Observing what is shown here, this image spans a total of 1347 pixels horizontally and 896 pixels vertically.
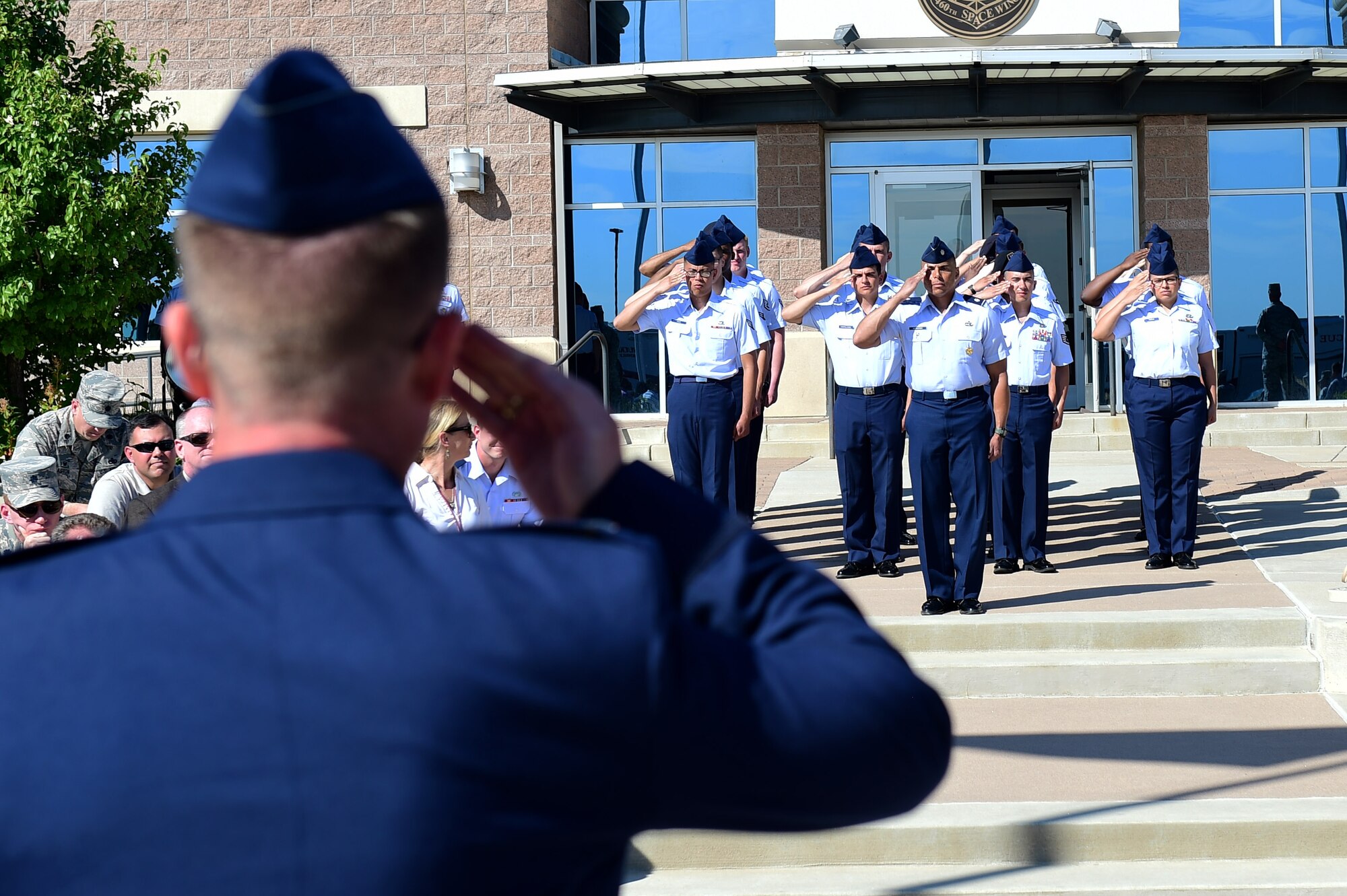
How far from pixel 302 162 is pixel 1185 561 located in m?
8.38

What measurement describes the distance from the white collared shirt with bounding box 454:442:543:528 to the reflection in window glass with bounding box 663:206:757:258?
9.90 meters

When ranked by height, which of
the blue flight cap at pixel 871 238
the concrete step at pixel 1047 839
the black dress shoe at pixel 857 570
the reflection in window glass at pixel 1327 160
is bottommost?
the concrete step at pixel 1047 839

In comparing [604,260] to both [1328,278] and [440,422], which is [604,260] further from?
[440,422]

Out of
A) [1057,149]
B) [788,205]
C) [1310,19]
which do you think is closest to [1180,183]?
[1057,149]

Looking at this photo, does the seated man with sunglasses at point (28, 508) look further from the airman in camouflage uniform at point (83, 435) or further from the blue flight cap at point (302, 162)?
the blue flight cap at point (302, 162)

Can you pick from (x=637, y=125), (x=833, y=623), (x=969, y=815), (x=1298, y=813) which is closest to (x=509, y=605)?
(x=833, y=623)

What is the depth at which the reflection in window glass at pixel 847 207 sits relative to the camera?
597 inches

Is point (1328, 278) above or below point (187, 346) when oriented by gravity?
above

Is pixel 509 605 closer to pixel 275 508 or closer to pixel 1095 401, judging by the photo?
pixel 275 508

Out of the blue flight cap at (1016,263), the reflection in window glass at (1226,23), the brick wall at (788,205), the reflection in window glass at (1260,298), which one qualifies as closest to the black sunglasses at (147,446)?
the blue flight cap at (1016,263)

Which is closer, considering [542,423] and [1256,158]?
[542,423]

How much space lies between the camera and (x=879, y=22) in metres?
14.5

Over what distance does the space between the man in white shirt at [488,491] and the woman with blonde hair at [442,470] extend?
0.11 feet

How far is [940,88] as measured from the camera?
47.5 ft
